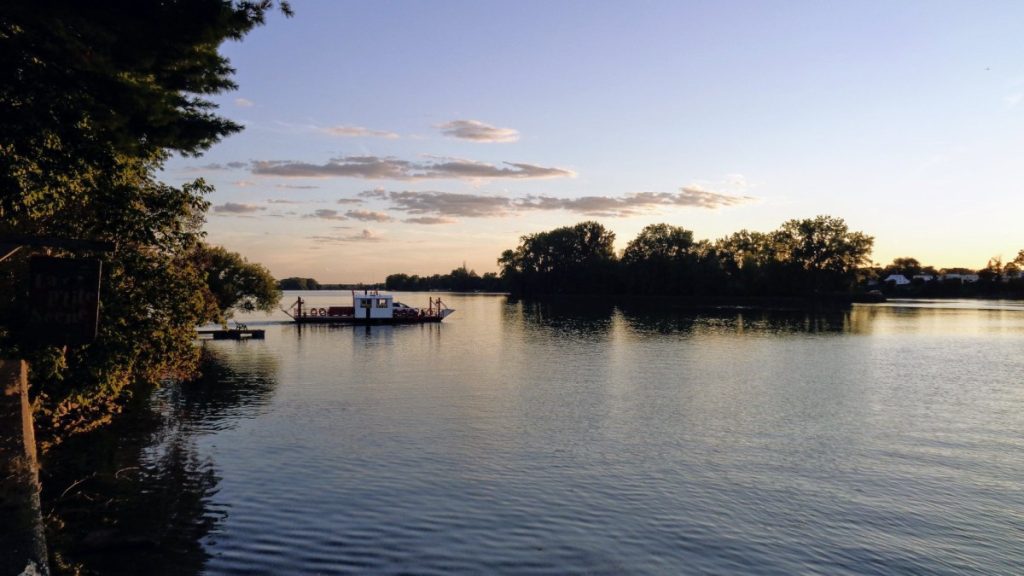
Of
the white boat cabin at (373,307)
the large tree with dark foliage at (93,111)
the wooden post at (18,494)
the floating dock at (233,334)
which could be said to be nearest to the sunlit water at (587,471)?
the wooden post at (18,494)

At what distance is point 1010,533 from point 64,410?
1020 inches

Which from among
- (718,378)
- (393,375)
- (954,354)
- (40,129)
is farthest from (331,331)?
(40,129)

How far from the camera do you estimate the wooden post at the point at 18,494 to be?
828cm

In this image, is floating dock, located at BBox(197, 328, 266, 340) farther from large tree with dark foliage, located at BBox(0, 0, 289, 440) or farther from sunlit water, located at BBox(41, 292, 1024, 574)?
large tree with dark foliage, located at BBox(0, 0, 289, 440)

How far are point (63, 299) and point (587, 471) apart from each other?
15.5m

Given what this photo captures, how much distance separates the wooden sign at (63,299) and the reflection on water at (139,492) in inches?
207

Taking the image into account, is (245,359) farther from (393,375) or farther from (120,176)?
(120,176)

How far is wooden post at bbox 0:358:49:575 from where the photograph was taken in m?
8.28

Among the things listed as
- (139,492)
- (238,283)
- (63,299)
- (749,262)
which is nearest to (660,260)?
(749,262)

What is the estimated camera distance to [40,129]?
471 inches

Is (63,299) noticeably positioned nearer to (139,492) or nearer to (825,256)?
(139,492)

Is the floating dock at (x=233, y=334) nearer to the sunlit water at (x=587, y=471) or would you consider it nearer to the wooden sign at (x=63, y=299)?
the sunlit water at (x=587, y=471)

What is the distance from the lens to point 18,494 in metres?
8.96

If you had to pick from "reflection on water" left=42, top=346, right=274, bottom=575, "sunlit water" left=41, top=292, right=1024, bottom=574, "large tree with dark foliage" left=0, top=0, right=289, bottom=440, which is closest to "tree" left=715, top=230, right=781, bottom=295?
"sunlit water" left=41, top=292, right=1024, bottom=574
